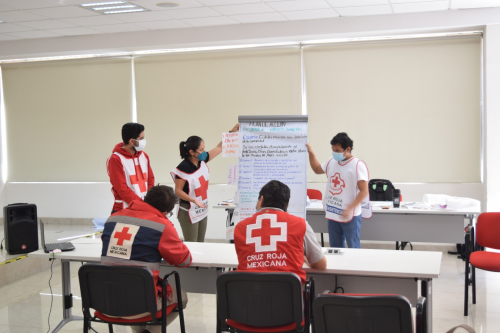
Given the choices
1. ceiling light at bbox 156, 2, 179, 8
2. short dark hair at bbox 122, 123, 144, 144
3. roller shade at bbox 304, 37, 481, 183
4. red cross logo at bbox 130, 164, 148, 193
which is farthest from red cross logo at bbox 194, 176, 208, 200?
roller shade at bbox 304, 37, 481, 183

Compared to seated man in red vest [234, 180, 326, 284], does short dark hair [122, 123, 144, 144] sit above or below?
above

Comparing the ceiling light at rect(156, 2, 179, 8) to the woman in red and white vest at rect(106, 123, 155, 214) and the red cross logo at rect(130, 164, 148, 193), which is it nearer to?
the woman in red and white vest at rect(106, 123, 155, 214)

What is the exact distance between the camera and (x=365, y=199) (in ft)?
14.0

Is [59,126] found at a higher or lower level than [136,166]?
higher

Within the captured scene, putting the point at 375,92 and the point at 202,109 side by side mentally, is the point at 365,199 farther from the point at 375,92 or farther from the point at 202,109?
the point at 202,109

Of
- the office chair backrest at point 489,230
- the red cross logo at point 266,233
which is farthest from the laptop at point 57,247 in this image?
the office chair backrest at point 489,230

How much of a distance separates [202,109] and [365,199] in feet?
11.8

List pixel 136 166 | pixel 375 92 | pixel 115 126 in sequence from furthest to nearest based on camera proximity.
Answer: pixel 115 126, pixel 375 92, pixel 136 166

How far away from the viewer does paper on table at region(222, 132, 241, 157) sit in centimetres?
384

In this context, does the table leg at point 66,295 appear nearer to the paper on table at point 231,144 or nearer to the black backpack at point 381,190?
the paper on table at point 231,144

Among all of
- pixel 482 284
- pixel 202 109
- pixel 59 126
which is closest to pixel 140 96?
pixel 202 109

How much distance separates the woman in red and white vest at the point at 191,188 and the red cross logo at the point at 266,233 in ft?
5.51

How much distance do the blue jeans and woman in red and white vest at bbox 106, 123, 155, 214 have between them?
170 centimetres

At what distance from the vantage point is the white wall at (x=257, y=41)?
577 cm
